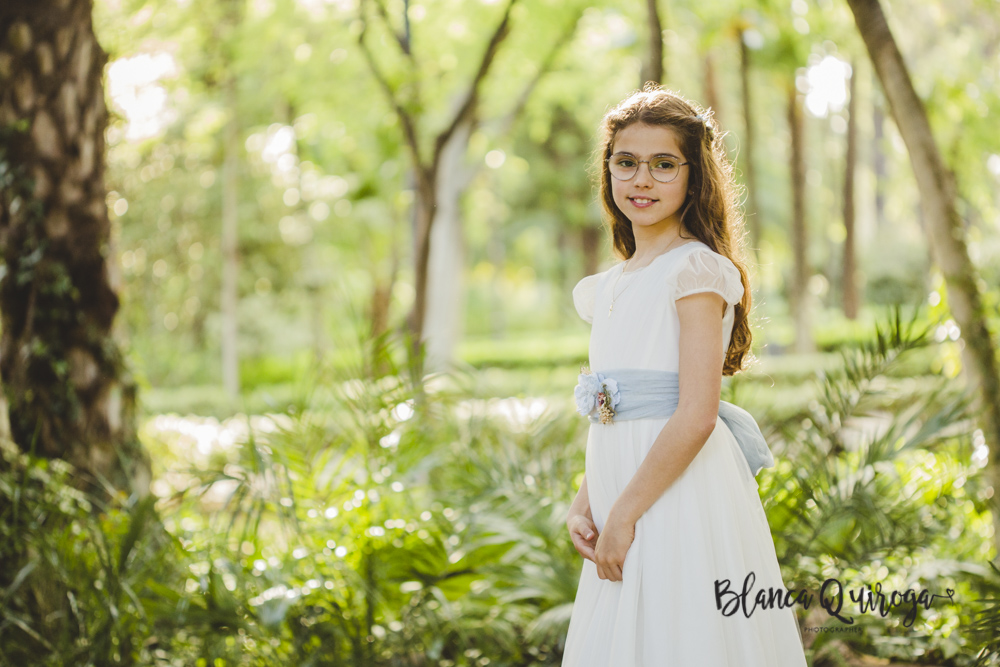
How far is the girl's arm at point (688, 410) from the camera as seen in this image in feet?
5.18

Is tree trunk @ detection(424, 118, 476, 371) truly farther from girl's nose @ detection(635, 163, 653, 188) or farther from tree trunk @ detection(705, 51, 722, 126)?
girl's nose @ detection(635, 163, 653, 188)

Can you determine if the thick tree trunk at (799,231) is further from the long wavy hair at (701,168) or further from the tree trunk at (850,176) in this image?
the long wavy hair at (701,168)

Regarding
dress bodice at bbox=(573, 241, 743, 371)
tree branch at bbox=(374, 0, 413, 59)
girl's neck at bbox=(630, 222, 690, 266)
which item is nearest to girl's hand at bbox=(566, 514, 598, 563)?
dress bodice at bbox=(573, 241, 743, 371)

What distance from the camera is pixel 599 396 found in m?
1.75

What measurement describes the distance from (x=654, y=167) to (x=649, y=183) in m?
0.04

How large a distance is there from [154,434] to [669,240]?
726 cm

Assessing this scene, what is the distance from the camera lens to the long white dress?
1587 millimetres

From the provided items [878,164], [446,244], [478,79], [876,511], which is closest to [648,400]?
[876,511]

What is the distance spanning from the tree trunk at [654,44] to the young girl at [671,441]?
2280 mm

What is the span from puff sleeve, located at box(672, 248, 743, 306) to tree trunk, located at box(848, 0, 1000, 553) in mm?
2238

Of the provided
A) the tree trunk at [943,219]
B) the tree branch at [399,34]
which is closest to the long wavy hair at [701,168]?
the tree trunk at [943,219]

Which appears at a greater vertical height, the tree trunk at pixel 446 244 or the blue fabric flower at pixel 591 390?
the tree trunk at pixel 446 244

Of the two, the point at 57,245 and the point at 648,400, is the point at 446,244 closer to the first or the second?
the point at 57,245

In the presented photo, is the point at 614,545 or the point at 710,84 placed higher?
the point at 710,84
